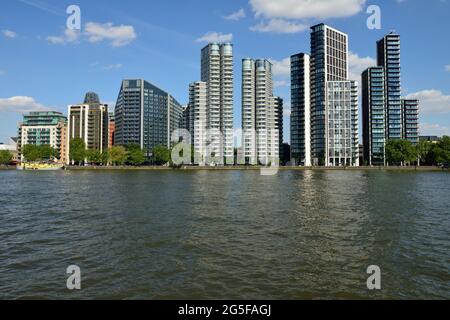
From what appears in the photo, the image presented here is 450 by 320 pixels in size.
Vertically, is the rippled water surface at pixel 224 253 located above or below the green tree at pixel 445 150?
below

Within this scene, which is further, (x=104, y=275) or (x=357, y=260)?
(x=357, y=260)

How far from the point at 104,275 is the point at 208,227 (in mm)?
12086

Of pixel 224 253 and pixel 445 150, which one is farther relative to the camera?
pixel 445 150

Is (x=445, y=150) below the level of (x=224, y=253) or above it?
above

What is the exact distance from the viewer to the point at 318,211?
36438 millimetres

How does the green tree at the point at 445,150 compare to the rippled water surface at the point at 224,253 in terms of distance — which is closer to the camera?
the rippled water surface at the point at 224,253

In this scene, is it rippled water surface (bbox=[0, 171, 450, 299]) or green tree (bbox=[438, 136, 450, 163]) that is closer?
rippled water surface (bbox=[0, 171, 450, 299])

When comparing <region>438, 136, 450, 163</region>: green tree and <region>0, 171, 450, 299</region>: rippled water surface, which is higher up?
<region>438, 136, 450, 163</region>: green tree

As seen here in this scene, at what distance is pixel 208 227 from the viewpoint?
27828mm

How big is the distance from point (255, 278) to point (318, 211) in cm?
2190
